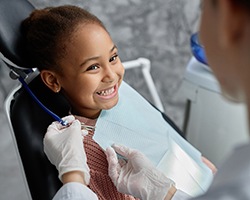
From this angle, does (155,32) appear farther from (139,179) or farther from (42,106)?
(139,179)

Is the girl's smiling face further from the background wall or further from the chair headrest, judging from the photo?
the background wall

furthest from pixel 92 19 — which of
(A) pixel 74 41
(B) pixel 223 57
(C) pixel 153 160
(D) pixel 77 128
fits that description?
(B) pixel 223 57

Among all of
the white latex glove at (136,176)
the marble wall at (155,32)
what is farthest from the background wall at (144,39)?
the white latex glove at (136,176)

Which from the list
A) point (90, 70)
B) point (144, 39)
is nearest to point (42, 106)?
point (90, 70)

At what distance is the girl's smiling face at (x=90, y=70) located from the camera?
138 centimetres

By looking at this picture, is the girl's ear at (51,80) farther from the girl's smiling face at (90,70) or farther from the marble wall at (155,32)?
the marble wall at (155,32)

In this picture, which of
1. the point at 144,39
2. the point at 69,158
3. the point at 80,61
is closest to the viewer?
the point at 69,158

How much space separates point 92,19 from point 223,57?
85cm

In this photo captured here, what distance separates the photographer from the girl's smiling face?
4.53ft

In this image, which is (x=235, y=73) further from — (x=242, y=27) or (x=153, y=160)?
(x=153, y=160)

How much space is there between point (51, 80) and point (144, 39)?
79cm

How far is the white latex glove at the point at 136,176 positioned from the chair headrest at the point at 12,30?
37 centimetres

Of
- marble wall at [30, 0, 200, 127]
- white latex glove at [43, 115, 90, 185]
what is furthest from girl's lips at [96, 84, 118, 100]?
marble wall at [30, 0, 200, 127]

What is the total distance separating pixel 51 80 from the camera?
1442 millimetres
